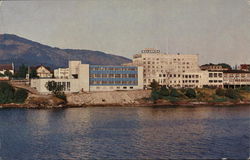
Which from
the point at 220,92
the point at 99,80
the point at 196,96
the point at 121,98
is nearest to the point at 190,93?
the point at 196,96

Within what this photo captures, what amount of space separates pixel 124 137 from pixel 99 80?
53.0 meters

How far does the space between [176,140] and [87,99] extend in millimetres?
47072

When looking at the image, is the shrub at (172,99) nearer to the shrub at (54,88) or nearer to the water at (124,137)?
the shrub at (54,88)

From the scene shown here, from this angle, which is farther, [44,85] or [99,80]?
[99,80]

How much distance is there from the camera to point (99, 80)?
9300cm

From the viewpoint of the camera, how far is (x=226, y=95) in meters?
92.2

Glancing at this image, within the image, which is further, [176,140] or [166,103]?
[166,103]

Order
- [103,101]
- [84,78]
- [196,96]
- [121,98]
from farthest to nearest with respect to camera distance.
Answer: [84,78], [196,96], [121,98], [103,101]

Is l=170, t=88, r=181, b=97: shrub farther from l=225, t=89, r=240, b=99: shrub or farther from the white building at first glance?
the white building

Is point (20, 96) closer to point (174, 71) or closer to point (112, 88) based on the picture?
point (112, 88)

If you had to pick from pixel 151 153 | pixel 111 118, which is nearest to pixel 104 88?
pixel 111 118

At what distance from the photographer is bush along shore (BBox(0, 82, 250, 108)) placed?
8094 centimetres

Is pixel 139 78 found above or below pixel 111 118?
above

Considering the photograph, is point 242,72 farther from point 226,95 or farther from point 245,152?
point 245,152
